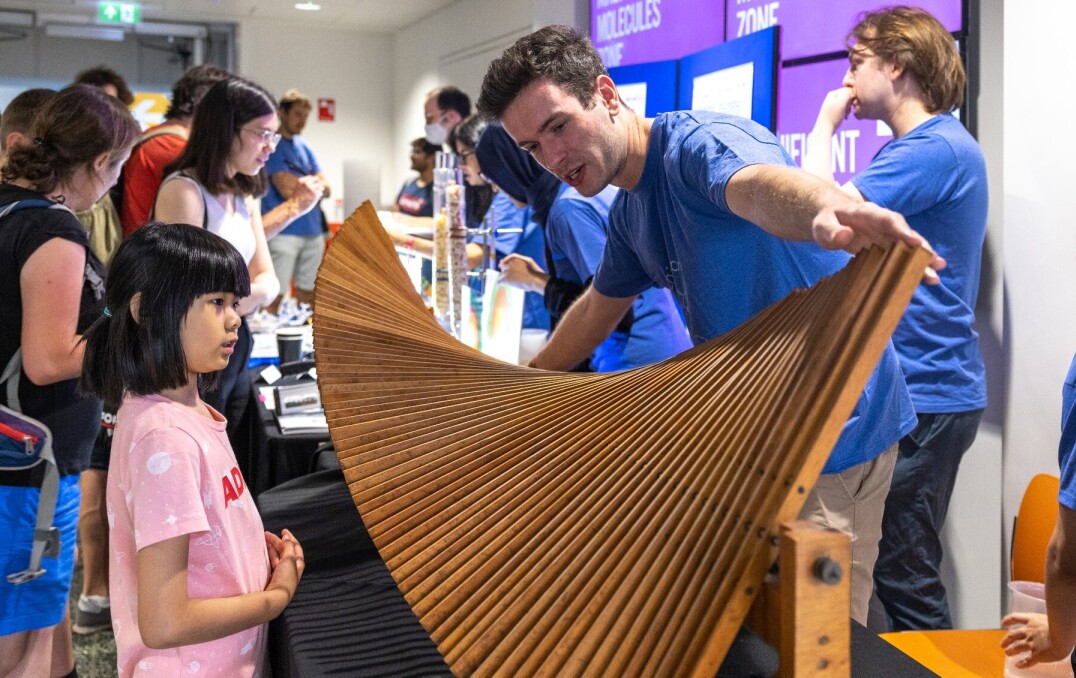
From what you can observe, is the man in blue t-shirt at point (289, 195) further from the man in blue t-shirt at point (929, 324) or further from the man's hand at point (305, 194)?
the man in blue t-shirt at point (929, 324)

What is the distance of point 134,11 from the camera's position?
9984 millimetres

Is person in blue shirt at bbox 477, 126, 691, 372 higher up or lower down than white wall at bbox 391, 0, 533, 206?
lower down

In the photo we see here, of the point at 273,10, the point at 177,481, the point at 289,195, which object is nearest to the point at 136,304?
the point at 177,481

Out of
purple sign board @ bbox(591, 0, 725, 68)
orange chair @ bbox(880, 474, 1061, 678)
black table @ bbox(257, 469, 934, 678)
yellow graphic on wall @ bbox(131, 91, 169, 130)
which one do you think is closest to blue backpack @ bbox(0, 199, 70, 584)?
black table @ bbox(257, 469, 934, 678)

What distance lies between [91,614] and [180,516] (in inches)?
86.9

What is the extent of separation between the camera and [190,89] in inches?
143

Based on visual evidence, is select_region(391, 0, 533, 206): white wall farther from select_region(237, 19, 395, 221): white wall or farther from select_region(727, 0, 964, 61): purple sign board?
select_region(727, 0, 964, 61): purple sign board

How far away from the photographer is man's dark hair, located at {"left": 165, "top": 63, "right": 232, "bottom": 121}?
3623 mm

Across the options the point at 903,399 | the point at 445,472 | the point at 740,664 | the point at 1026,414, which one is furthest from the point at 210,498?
the point at 1026,414

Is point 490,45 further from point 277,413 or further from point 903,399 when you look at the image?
point 903,399

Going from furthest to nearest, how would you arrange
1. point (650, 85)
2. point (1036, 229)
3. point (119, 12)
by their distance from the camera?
point (119, 12) → point (650, 85) → point (1036, 229)

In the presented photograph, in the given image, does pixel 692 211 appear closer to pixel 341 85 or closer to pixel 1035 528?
pixel 1035 528

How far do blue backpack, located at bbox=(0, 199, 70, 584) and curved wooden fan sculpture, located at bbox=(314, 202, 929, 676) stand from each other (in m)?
1.05

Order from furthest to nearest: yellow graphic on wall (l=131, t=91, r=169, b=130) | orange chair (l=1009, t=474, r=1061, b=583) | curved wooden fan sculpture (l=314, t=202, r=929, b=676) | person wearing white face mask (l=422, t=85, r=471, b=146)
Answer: yellow graphic on wall (l=131, t=91, r=169, b=130)
person wearing white face mask (l=422, t=85, r=471, b=146)
orange chair (l=1009, t=474, r=1061, b=583)
curved wooden fan sculpture (l=314, t=202, r=929, b=676)
